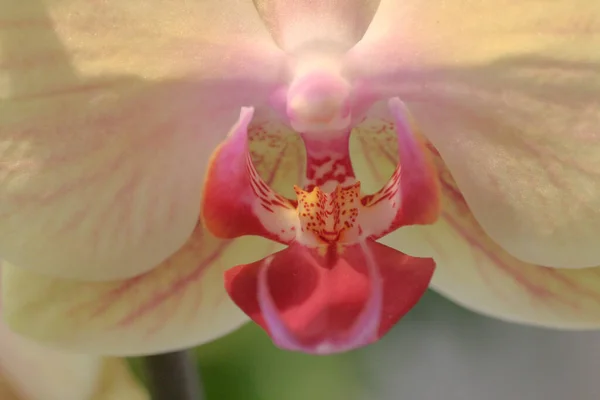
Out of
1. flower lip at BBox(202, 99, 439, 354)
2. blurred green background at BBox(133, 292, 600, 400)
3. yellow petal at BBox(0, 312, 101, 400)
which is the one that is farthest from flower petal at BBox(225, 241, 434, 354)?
blurred green background at BBox(133, 292, 600, 400)

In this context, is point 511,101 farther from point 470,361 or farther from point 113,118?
point 470,361

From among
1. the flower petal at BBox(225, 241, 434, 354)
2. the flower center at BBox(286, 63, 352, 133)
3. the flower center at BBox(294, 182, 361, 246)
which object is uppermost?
the flower center at BBox(286, 63, 352, 133)

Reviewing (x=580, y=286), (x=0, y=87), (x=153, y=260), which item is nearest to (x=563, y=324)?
(x=580, y=286)

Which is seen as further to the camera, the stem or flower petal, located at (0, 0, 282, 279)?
the stem

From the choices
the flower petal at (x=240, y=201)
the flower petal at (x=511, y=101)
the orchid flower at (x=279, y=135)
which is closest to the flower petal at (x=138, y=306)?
the orchid flower at (x=279, y=135)

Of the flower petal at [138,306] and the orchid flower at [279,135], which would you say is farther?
the flower petal at [138,306]

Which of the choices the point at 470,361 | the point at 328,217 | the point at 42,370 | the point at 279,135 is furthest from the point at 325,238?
the point at 470,361

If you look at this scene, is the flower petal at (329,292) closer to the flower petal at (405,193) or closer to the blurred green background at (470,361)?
the flower petal at (405,193)

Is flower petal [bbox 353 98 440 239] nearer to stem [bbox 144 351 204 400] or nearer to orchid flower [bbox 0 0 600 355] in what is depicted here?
orchid flower [bbox 0 0 600 355]
